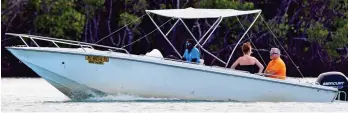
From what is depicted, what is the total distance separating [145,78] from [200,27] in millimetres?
19697

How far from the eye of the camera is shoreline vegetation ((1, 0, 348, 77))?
4016cm

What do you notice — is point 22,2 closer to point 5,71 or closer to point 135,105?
point 5,71

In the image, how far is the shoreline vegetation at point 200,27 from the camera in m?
40.2

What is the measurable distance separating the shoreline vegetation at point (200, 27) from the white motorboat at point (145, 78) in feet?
58.0

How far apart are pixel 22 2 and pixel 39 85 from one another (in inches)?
340

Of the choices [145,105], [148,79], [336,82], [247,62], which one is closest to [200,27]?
[336,82]

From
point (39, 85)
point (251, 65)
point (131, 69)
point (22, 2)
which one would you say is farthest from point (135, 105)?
point (22, 2)

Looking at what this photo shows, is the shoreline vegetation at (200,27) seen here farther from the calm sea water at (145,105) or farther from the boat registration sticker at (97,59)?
the boat registration sticker at (97,59)

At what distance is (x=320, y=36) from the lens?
42.0 metres

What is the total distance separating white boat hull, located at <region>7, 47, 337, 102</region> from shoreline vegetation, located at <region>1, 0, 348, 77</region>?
17678mm

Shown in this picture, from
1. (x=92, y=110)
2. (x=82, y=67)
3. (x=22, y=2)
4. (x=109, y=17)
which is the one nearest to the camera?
(x=92, y=110)

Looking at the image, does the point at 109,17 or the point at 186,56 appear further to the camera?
the point at 109,17

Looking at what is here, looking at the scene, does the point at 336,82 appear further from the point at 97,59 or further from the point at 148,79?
the point at 97,59

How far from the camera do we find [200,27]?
4153cm
